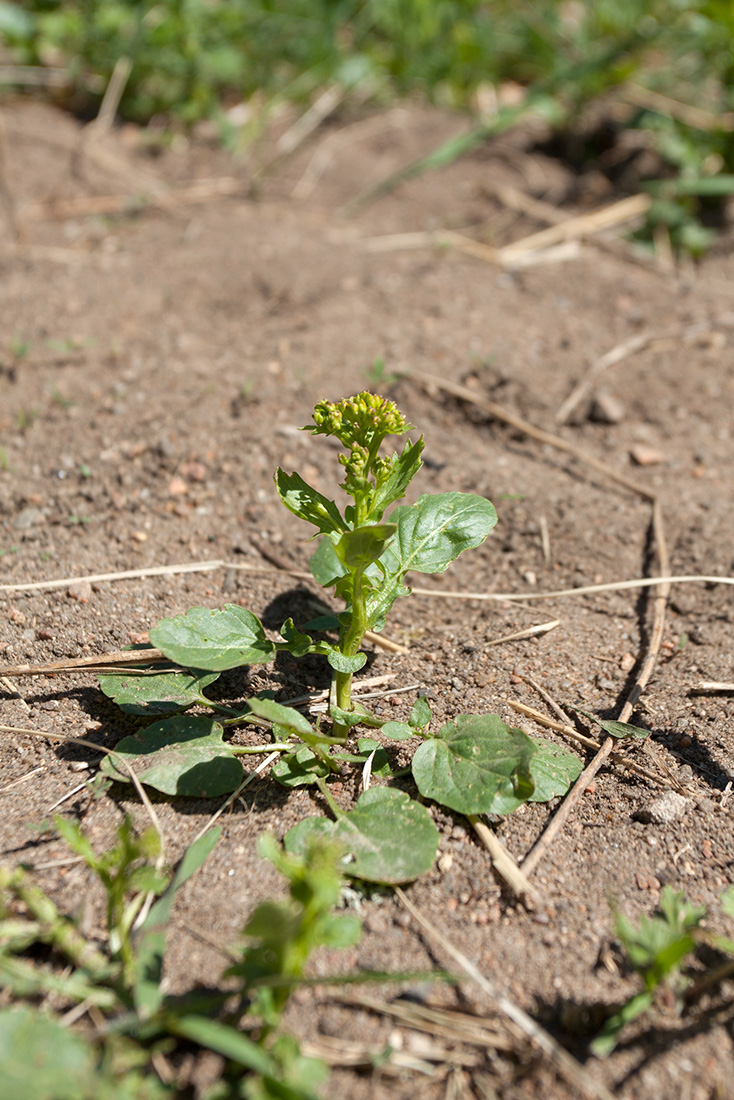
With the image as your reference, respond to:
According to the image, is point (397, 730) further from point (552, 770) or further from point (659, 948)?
point (659, 948)

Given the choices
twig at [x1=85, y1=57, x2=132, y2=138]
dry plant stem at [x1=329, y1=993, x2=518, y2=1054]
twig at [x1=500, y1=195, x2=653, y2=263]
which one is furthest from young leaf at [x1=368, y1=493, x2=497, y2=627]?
twig at [x1=85, y1=57, x2=132, y2=138]

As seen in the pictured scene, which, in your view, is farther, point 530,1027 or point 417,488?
point 417,488

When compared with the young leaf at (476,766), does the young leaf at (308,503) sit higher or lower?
higher

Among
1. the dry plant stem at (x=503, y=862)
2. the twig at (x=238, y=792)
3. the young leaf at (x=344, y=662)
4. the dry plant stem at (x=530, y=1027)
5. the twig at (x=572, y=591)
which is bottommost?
the twig at (x=572, y=591)

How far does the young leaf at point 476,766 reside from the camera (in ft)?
5.77

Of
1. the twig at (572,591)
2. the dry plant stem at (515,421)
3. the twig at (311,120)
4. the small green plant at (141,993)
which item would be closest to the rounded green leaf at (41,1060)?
the small green plant at (141,993)

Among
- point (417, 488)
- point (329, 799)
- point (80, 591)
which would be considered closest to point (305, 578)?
point (417, 488)

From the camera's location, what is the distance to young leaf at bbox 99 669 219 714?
1939 millimetres

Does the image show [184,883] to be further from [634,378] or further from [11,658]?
[634,378]

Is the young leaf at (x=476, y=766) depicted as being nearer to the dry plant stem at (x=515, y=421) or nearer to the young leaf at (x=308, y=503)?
the young leaf at (x=308, y=503)

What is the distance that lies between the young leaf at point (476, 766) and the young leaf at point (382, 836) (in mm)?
77

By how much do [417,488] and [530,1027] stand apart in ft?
5.52

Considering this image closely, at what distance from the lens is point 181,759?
1.84 m

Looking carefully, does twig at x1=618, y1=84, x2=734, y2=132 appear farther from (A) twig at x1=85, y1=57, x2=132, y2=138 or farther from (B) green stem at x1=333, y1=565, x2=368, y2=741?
(B) green stem at x1=333, y1=565, x2=368, y2=741
